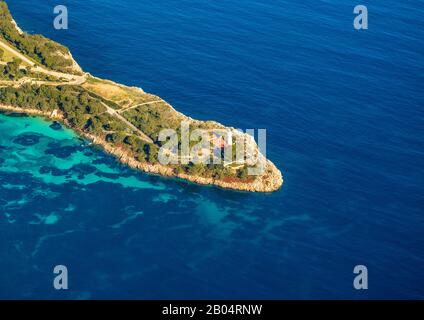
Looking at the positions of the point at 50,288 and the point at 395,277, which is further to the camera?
the point at 395,277

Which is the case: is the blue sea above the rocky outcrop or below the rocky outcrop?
below

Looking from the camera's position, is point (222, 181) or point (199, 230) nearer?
point (199, 230)

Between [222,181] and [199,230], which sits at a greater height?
[222,181]

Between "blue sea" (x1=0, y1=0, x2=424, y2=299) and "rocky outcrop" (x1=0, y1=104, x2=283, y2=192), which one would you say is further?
"rocky outcrop" (x1=0, y1=104, x2=283, y2=192)

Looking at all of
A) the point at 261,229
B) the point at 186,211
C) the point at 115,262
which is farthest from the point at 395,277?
the point at 115,262

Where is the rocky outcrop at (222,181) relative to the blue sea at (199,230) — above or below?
above

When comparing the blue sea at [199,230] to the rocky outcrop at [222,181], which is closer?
the blue sea at [199,230]

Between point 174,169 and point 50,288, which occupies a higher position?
point 174,169

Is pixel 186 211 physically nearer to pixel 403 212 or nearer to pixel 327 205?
pixel 327 205
